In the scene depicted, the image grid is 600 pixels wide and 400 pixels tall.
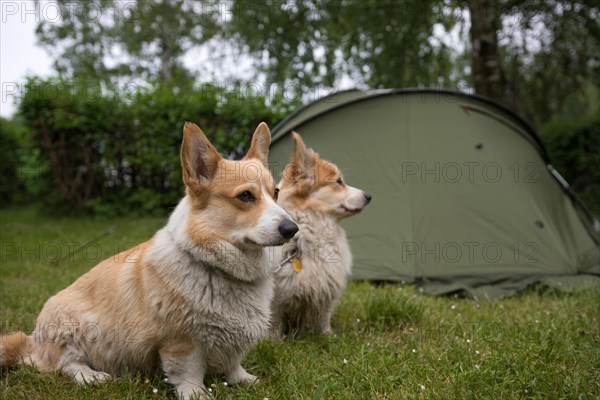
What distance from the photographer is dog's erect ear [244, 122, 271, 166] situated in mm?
2643

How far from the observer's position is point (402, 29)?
30.8ft

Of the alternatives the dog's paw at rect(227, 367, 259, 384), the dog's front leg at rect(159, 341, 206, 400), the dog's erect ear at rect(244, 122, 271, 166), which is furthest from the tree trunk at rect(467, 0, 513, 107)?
the dog's front leg at rect(159, 341, 206, 400)

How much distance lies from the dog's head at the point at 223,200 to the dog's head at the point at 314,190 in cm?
116

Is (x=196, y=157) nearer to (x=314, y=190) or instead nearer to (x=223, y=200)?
(x=223, y=200)

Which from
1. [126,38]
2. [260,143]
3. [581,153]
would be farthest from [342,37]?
[126,38]

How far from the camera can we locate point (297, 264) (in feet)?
10.7

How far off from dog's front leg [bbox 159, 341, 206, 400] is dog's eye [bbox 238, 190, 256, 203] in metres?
0.75

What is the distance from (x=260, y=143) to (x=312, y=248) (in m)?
1.07

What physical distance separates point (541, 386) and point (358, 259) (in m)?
2.76

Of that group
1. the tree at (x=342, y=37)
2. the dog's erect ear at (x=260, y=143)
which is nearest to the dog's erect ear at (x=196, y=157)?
the dog's erect ear at (x=260, y=143)

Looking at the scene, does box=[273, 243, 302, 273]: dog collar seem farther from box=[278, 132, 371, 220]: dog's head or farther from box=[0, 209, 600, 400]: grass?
box=[0, 209, 600, 400]: grass

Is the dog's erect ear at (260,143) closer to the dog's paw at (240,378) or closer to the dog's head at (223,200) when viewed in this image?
the dog's head at (223,200)

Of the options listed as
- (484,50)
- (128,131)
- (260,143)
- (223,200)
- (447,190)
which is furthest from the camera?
(128,131)

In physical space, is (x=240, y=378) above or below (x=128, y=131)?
below
